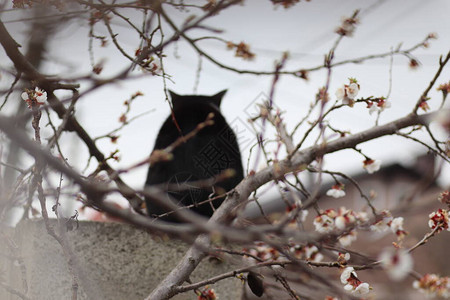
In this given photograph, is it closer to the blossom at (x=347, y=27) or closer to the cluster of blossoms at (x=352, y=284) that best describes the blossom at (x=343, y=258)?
the cluster of blossoms at (x=352, y=284)

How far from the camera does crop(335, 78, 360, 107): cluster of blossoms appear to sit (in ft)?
5.66

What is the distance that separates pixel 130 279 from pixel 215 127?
94cm

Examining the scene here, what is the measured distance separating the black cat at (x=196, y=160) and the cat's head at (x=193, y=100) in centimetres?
3

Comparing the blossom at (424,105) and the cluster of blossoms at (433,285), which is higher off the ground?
the blossom at (424,105)

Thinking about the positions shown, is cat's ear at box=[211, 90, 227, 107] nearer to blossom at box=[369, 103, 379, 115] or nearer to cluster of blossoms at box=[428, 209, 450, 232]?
blossom at box=[369, 103, 379, 115]

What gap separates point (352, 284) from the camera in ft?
5.55

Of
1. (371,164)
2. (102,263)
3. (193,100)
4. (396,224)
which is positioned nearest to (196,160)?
(193,100)

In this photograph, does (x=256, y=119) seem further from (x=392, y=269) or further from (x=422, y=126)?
(x=392, y=269)

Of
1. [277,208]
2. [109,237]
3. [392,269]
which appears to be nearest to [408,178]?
[277,208]

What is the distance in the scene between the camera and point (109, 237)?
2.11 m

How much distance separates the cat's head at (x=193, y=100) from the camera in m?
2.76

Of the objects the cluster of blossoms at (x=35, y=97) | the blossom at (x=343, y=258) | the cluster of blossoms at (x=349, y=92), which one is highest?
the cluster of blossoms at (x=349, y=92)

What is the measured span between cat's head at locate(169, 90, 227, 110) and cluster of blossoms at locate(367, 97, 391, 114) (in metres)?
1.06

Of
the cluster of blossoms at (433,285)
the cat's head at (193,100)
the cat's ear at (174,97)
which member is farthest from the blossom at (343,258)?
the cat's ear at (174,97)
